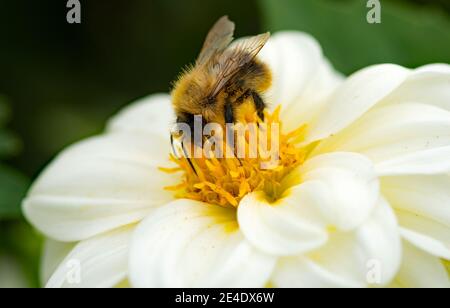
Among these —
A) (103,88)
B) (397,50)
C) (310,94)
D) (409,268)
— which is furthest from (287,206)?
(103,88)

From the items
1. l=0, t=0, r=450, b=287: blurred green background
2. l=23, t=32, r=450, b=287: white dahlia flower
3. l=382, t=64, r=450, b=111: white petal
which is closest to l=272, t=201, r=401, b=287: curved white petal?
l=23, t=32, r=450, b=287: white dahlia flower

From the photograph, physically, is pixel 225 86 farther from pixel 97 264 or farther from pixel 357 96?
pixel 97 264

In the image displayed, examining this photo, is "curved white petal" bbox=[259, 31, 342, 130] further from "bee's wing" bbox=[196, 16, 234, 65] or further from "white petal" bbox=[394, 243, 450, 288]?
"white petal" bbox=[394, 243, 450, 288]

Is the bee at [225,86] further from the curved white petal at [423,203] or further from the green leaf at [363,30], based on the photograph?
the green leaf at [363,30]

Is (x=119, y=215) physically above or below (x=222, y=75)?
below

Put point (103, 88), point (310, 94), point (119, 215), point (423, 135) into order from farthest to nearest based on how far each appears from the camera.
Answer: point (103, 88) < point (310, 94) < point (119, 215) < point (423, 135)

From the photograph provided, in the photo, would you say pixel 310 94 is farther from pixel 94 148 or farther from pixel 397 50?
pixel 94 148

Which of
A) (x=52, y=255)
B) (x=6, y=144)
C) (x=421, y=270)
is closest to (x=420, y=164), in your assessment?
(x=421, y=270)
